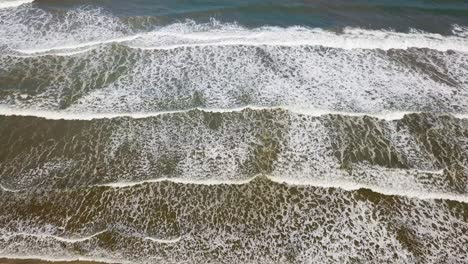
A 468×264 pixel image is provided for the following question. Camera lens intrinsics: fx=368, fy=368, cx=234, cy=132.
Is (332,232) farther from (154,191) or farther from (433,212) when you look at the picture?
(154,191)

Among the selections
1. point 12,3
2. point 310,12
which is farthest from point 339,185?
point 12,3

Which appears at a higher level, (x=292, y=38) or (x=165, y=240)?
(x=292, y=38)

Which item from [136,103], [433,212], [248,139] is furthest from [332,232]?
[136,103]

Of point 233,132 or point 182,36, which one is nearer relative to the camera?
point 233,132

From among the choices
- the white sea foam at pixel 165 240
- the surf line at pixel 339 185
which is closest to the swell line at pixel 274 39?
the surf line at pixel 339 185

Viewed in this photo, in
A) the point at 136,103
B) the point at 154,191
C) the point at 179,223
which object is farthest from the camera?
the point at 136,103

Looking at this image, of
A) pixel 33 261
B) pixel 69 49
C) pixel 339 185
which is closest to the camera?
pixel 33 261

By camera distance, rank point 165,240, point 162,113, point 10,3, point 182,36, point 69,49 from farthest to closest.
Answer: point 10,3 < point 182,36 < point 69,49 < point 162,113 < point 165,240

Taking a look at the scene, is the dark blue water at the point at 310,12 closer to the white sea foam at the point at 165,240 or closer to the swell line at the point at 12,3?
the swell line at the point at 12,3

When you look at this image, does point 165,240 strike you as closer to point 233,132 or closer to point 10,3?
point 233,132

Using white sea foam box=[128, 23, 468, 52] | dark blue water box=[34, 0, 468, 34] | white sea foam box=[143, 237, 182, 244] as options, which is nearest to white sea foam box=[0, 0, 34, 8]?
dark blue water box=[34, 0, 468, 34]
